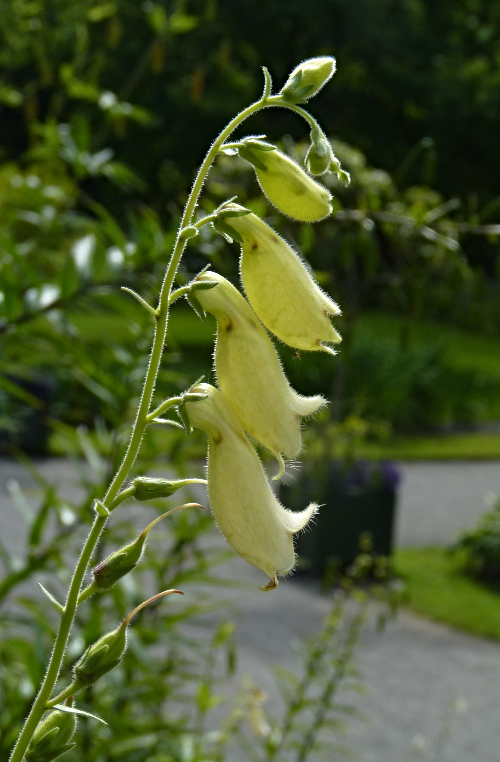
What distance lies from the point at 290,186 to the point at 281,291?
2.7 inches

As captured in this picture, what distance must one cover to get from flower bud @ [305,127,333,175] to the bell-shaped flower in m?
0.09

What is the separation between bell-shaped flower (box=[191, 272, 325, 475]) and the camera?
2.03 ft

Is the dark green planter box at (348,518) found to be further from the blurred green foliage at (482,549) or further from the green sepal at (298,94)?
the green sepal at (298,94)

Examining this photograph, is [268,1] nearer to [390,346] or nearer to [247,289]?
[390,346]

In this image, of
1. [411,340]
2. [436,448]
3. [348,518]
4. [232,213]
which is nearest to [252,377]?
[232,213]

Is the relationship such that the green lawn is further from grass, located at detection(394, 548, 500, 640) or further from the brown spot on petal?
grass, located at detection(394, 548, 500, 640)

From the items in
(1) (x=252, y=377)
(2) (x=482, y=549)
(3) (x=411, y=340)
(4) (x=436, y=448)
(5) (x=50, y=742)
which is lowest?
(2) (x=482, y=549)

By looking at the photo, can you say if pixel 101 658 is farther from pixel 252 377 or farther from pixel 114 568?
pixel 252 377

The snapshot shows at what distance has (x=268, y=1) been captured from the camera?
19.1 m

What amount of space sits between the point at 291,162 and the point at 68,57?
41.3 feet

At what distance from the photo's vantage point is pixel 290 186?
614 mm

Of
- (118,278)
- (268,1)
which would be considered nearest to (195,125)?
(268,1)

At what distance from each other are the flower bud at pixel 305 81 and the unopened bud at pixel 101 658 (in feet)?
1.02

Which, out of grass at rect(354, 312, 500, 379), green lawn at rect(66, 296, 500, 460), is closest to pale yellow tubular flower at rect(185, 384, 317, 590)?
green lawn at rect(66, 296, 500, 460)
